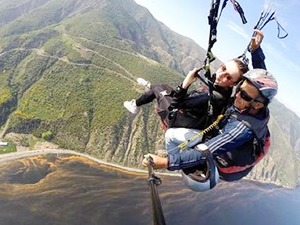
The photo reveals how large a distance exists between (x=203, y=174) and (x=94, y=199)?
2257 inches

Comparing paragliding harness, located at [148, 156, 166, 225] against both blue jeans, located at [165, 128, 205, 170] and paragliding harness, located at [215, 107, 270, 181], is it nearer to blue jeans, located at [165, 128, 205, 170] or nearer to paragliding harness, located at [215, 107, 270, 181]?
blue jeans, located at [165, 128, 205, 170]

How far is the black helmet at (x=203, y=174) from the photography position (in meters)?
2.55

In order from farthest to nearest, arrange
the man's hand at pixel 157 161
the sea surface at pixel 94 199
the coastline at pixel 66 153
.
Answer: the coastline at pixel 66 153 < the sea surface at pixel 94 199 < the man's hand at pixel 157 161

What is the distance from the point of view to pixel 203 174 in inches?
106

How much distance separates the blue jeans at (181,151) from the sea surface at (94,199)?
47.3 m

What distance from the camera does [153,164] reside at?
7.91 feet

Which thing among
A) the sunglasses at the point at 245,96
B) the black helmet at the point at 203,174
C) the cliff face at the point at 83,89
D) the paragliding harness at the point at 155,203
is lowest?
the cliff face at the point at 83,89

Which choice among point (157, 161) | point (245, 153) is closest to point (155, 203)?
point (157, 161)

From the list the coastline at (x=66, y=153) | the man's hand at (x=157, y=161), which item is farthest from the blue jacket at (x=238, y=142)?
the coastline at (x=66, y=153)

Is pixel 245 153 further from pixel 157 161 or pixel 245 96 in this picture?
pixel 157 161

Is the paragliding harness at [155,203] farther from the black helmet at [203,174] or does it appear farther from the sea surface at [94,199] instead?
the sea surface at [94,199]

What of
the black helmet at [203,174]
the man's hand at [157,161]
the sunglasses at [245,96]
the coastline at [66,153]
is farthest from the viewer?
the coastline at [66,153]

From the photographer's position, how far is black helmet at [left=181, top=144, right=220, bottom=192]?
2.55m

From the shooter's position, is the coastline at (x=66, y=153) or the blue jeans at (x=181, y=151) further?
the coastline at (x=66, y=153)
